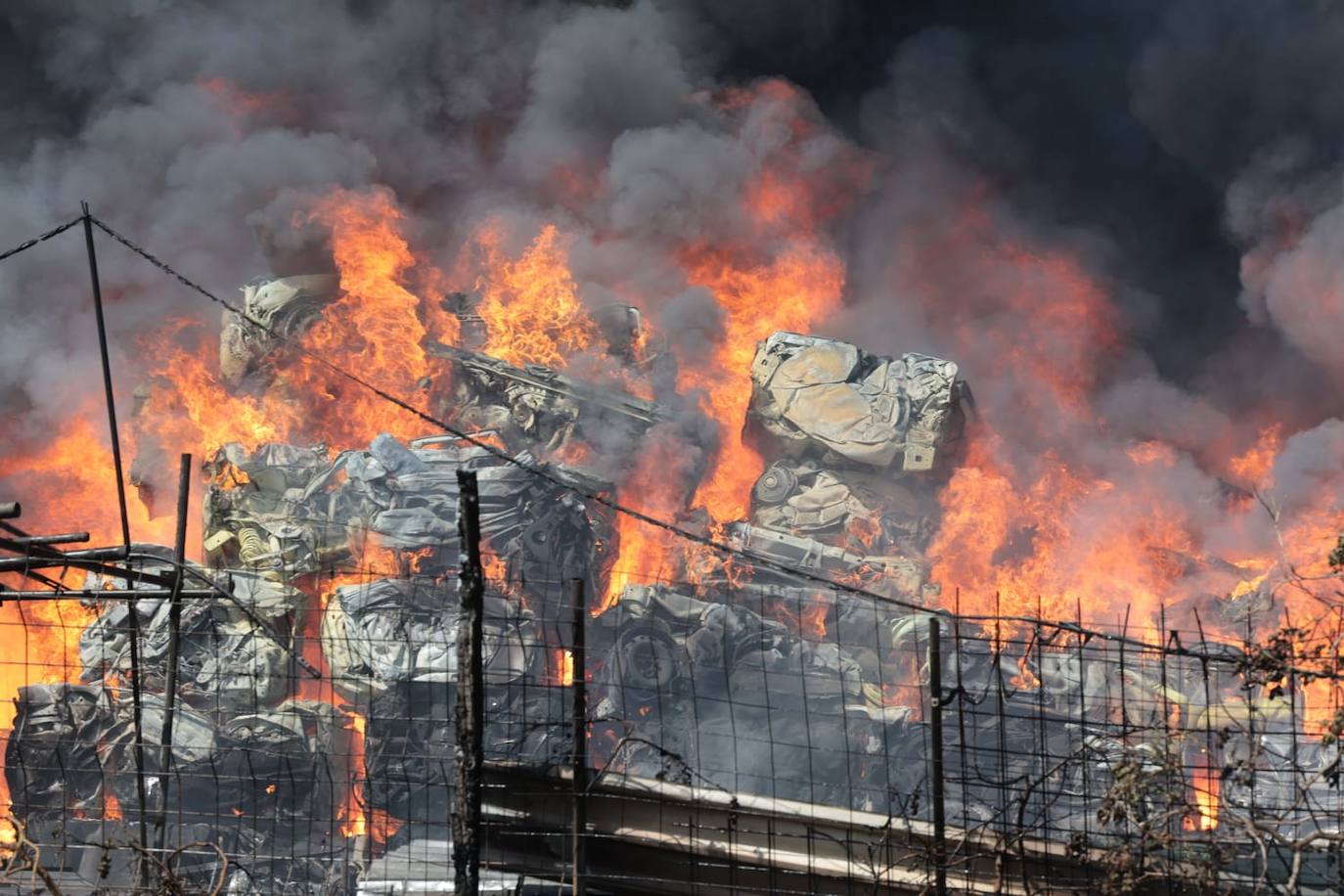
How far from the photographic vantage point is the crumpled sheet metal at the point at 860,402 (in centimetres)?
2623

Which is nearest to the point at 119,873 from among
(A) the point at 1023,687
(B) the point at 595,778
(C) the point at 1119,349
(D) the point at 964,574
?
(B) the point at 595,778

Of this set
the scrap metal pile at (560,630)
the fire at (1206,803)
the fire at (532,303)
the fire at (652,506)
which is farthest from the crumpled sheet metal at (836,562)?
the fire at (532,303)

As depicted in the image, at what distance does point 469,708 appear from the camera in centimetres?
714

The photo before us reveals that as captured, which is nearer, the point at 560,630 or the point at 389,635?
the point at 560,630

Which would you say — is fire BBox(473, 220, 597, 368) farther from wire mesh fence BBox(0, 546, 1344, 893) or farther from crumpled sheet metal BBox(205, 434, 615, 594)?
wire mesh fence BBox(0, 546, 1344, 893)

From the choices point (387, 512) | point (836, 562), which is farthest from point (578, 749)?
point (836, 562)

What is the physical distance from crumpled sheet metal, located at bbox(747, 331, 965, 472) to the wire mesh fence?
3.94m

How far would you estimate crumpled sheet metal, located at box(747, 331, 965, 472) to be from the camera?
26234 millimetres

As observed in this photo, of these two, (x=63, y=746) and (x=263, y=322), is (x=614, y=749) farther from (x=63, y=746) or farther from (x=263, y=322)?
(x=263, y=322)

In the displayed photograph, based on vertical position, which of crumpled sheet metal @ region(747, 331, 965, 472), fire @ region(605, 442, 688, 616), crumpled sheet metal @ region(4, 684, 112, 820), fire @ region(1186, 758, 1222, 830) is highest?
crumpled sheet metal @ region(747, 331, 965, 472)

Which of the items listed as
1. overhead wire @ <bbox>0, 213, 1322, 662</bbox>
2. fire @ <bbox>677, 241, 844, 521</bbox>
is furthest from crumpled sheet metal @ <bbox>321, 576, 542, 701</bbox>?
fire @ <bbox>677, 241, 844, 521</bbox>

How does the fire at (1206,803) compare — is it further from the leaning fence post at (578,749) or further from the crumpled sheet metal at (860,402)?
the crumpled sheet metal at (860,402)

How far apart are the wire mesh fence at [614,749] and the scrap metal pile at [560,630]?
11 centimetres

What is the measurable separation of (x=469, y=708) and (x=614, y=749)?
9.32 feet
